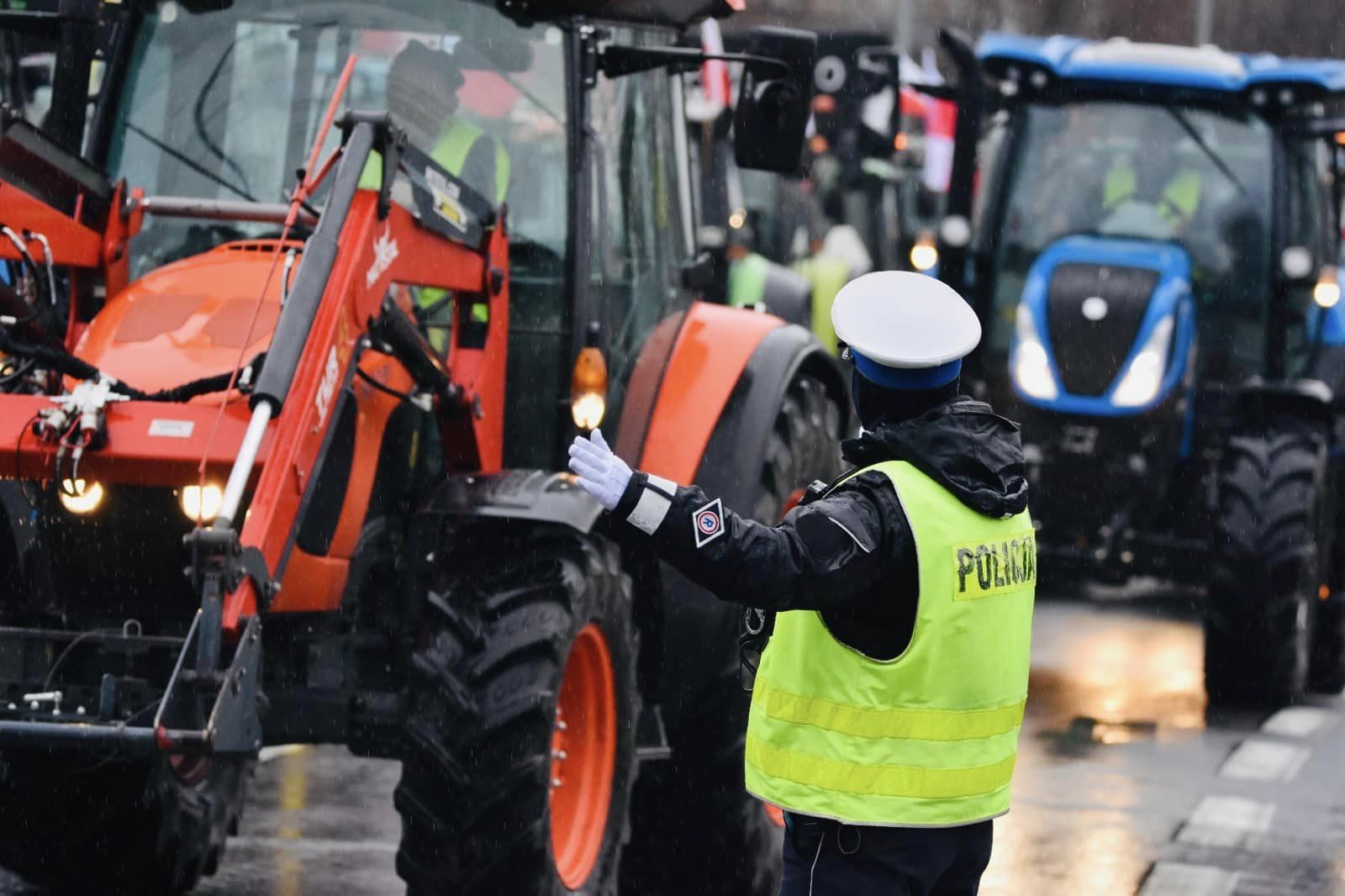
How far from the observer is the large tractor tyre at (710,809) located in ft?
23.2

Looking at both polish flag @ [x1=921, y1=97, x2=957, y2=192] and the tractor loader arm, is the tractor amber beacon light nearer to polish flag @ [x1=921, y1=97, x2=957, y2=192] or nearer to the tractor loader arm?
the tractor loader arm

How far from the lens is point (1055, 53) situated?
11.9 metres

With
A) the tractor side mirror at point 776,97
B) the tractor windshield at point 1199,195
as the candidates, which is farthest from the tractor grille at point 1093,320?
the tractor side mirror at point 776,97

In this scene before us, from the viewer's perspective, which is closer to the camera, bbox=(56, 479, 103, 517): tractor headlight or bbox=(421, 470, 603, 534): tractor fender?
bbox=(56, 479, 103, 517): tractor headlight

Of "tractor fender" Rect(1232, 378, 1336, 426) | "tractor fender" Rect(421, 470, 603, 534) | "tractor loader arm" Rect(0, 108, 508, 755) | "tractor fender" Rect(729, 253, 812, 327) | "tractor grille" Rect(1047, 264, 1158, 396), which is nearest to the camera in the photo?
"tractor loader arm" Rect(0, 108, 508, 755)

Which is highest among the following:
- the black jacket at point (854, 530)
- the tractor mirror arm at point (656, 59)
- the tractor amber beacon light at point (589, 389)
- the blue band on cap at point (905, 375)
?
the tractor mirror arm at point (656, 59)

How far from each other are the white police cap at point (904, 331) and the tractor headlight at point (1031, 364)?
7.26m

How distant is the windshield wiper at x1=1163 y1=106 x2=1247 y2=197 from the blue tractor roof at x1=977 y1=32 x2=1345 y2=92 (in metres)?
0.13

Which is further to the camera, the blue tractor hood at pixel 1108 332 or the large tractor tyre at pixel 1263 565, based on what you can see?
the blue tractor hood at pixel 1108 332

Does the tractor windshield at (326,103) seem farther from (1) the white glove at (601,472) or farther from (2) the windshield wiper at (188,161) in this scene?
(1) the white glove at (601,472)

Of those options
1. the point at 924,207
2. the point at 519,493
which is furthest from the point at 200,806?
the point at 924,207

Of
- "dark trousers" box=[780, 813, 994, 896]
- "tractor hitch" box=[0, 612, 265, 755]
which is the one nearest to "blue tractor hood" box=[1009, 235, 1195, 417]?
"tractor hitch" box=[0, 612, 265, 755]

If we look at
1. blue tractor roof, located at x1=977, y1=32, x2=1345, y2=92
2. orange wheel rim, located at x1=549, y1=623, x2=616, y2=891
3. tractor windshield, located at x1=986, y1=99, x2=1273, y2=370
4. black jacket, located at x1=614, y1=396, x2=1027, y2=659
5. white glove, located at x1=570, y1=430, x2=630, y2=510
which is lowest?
orange wheel rim, located at x1=549, y1=623, x2=616, y2=891

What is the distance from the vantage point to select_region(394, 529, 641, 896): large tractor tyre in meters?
5.68
